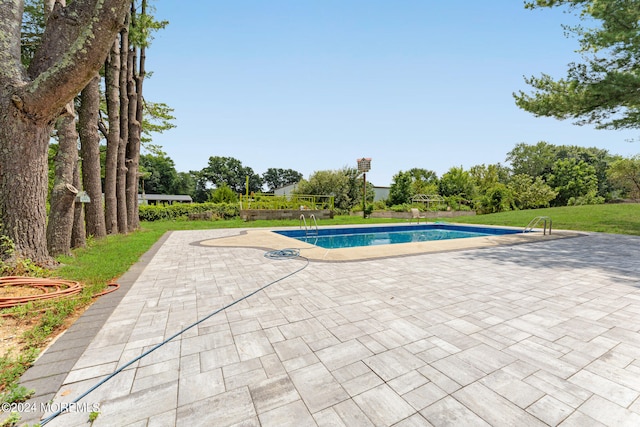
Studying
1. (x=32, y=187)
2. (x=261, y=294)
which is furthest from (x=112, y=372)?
(x=32, y=187)

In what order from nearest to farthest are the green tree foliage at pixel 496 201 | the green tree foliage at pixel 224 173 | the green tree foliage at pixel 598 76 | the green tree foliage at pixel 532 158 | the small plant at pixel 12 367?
1. the small plant at pixel 12 367
2. the green tree foliage at pixel 598 76
3. the green tree foliage at pixel 496 201
4. the green tree foliage at pixel 532 158
5. the green tree foliage at pixel 224 173

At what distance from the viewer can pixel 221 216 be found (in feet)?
57.4

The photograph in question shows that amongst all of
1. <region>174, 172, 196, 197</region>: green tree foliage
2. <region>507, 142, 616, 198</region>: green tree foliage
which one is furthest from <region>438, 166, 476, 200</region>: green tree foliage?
<region>174, 172, 196, 197</region>: green tree foliage

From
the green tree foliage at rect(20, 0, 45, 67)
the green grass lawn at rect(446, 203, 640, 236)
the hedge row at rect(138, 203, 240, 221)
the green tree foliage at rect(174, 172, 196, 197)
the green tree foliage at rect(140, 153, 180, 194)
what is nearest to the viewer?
the green tree foliage at rect(20, 0, 45, 67)

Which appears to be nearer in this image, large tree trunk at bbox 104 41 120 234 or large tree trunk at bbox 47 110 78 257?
large tree trunk at bbox 47 110 78 257

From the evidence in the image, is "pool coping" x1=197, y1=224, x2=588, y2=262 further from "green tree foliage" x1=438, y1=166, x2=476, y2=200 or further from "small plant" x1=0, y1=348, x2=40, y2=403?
"green tree foliage" x1=438, y1=166, x2=476, y2=200

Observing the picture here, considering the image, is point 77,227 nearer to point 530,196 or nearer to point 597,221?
point 597,221

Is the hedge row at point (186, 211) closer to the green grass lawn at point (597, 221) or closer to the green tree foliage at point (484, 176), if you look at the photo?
the green grass lawn at point (597, 221)

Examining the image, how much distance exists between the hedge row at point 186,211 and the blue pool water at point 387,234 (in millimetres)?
8331

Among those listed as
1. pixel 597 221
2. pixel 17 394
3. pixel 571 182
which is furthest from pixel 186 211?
pixel 571 182

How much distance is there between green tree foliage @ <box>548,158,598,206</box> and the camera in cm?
2544

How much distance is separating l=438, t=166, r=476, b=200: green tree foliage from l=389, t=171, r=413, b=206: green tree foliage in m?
5.83

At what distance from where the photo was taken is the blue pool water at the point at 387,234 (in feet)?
34.2

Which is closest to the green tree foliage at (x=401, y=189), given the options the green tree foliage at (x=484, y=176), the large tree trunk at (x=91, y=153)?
the green tree foliage at (x=484, y=176)
